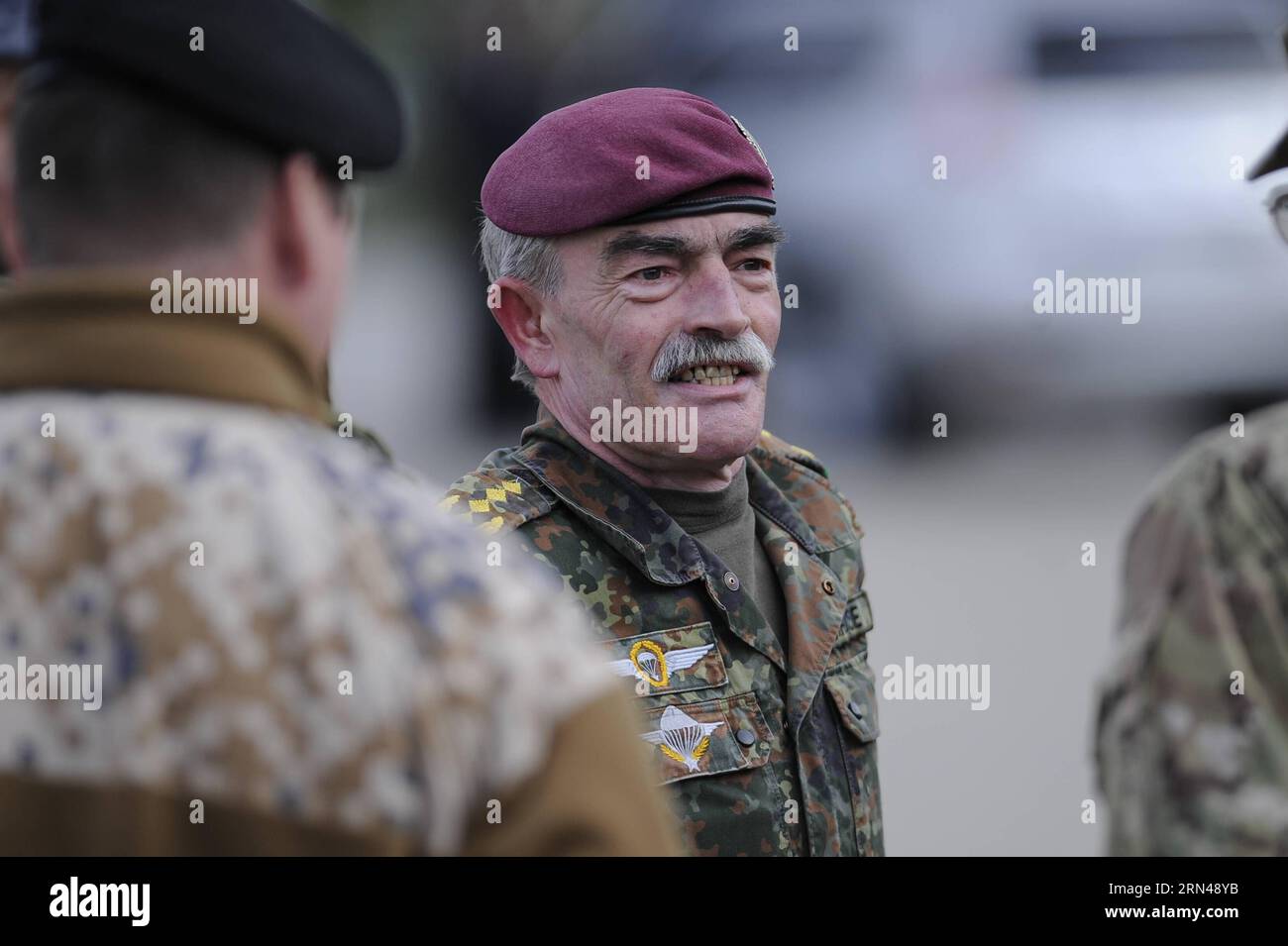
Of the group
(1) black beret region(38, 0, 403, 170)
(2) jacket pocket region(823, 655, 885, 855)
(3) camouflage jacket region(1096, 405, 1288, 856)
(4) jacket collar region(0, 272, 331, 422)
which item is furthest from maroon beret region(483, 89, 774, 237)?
(4) jacket collar region(0, 272, 331, 422)

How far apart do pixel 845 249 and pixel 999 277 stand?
0.91 metres

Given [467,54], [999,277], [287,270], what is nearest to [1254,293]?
[999,277]

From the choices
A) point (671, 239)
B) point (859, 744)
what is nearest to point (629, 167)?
point (671, 239)

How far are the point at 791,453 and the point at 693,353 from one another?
470 mm

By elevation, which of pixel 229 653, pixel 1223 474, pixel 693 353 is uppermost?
pixel 693 353

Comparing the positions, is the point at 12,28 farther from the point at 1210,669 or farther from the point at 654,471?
the point at 1210,669

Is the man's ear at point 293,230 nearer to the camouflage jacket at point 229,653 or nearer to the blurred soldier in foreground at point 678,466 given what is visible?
the camouflage jacket at point 229,653

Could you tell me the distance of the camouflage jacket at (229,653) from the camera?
119cm

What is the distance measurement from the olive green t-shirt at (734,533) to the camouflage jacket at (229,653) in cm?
120

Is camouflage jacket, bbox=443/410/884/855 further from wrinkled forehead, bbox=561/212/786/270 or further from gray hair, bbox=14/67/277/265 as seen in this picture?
gray hair, bbox=14/67/277/265

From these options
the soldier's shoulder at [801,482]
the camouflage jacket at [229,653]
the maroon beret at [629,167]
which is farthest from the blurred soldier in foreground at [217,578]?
the soldier's shoulder at [801,482]

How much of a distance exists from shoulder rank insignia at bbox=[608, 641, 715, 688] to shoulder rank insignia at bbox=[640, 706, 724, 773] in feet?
0.18

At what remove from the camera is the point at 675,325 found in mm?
2416

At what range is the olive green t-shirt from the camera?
96.3 inches
